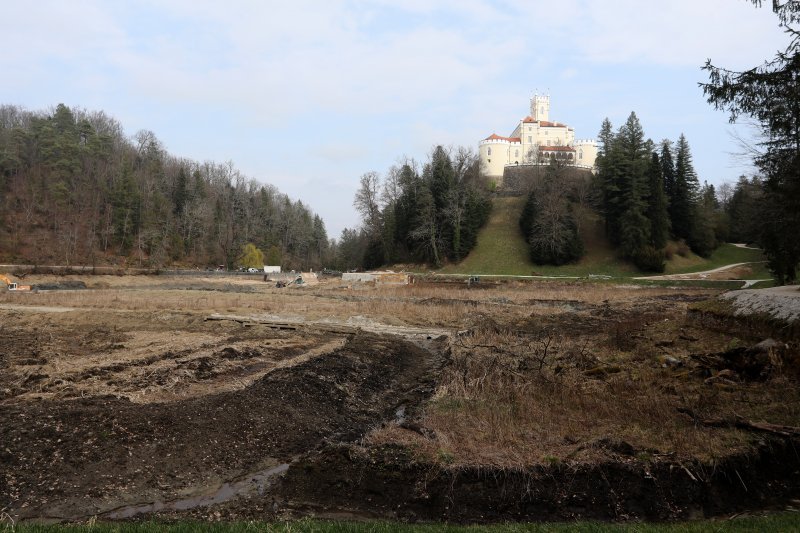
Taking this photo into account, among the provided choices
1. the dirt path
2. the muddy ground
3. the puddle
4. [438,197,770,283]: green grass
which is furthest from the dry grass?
[438,197,770,283]: green grass

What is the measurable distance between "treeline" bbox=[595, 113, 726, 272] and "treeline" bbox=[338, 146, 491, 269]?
16524 mm

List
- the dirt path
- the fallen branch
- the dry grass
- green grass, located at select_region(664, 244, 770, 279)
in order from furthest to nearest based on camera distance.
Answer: green grass, located at select_region(664, 244, 770, 279) → the dirt path → the dry grass → the fallen branch

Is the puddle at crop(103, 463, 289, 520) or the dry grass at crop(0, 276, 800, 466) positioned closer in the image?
the puddle at crop(103, 463, 289, 520)

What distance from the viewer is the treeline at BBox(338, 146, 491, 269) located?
67.6 meters

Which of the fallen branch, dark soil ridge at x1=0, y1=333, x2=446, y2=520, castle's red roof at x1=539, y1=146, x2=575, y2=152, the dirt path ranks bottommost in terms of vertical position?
dark soil ridge at x1=0, y1=333, x2=446, y2=520

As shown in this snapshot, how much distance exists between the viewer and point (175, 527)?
5562mm

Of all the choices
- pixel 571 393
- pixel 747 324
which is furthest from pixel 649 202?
pixel 571 393

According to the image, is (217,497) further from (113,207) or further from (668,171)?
(113,207)

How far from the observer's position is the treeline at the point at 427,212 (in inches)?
2660

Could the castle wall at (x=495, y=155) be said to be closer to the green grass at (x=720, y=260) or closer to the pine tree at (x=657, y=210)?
the pine tree at (x=657, y=210)

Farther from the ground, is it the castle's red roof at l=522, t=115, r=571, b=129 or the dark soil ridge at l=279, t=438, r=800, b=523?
the castle's red roof at l=522, t=115, r=571, b=129

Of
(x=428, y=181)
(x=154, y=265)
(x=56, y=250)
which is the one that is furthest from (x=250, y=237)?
(x=428, y=181)

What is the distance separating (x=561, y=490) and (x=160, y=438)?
6544 mm

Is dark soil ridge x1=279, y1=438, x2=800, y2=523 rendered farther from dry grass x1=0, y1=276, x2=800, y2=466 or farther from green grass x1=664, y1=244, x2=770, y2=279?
green grass x1=664, y1=244, x2=770, y2=279
